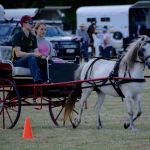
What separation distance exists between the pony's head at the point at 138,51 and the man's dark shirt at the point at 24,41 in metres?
1.70

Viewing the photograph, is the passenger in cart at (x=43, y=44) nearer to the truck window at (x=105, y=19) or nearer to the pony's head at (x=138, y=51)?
the pony's head at (x=138, y=51)

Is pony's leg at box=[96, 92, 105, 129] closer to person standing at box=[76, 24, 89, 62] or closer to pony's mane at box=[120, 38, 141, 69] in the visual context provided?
pony's mane at box=[120, 38, 141, 69]

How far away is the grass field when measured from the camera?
10469 millimetres

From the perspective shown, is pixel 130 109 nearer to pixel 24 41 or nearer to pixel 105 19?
pixel 24 41

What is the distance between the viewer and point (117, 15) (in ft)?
143

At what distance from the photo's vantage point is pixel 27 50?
42.5 ft

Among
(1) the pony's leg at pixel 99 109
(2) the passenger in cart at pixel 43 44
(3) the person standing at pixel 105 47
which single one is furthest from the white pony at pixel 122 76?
(3) the person standing at pixel 105 47

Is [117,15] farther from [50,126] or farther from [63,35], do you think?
[50,126]

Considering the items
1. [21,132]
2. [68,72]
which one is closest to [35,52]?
[68,72]

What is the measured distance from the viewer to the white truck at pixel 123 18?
42.9 metres

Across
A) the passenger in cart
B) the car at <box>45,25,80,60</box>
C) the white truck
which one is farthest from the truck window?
the passenger in cart

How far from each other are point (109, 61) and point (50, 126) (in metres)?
1.46

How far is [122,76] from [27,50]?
5.76 feet

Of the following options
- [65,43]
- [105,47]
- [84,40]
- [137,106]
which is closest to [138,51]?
[137,106]
